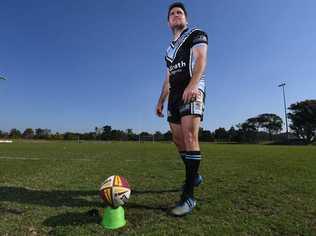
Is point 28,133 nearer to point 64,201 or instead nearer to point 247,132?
point 247,132

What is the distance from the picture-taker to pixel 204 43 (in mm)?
3521

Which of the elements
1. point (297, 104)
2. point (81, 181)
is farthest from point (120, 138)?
point (81, 181)

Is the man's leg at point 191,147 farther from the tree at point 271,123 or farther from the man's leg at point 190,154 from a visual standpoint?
the tree at point 271,123

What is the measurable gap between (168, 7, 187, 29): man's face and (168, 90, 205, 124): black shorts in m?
0.89

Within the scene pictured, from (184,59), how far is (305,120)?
84.5 meters

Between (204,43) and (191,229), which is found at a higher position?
(204,43)

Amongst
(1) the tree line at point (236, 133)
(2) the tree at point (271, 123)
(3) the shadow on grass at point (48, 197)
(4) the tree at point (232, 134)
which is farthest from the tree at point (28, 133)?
(3) the shadow on grass at point (48, 197)

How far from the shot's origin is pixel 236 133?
99.5 metres

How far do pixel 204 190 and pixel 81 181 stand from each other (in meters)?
2.25

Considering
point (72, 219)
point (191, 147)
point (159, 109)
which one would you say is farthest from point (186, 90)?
point (72, 219)

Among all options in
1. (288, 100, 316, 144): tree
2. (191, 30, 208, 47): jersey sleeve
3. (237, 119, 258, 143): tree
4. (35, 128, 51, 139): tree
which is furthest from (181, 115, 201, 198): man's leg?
(35, 128, 51, 139): tree

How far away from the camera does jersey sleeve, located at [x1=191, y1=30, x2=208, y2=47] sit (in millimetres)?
3520

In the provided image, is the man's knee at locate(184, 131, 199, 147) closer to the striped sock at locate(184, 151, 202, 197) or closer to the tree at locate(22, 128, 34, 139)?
the striped sock at locate(184, 151, 202, 197)

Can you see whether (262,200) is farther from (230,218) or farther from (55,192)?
(55,192)
